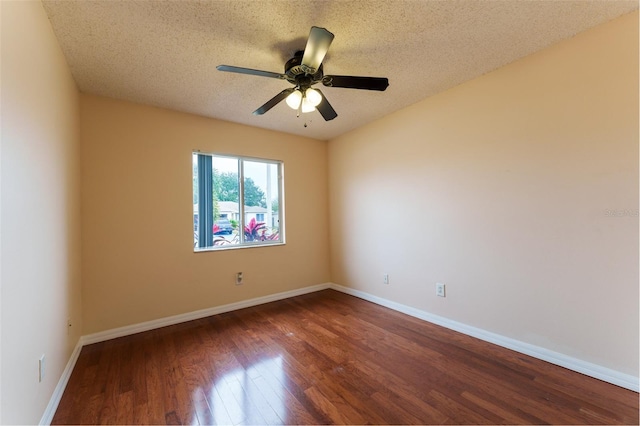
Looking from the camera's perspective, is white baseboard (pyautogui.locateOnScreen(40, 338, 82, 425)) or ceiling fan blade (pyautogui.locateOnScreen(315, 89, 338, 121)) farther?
ceiling fan blade (pyautogui.locateOnScreen(315, 89, 338, 121))

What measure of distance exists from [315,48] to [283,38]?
466 millimetres

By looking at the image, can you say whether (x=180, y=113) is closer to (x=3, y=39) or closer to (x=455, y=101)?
(x=3, y=39)

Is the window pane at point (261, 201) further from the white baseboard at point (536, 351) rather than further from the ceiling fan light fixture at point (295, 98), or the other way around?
the white baseboard at point (536, 351)

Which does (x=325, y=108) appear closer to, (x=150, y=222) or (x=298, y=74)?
(x=298, y=74)

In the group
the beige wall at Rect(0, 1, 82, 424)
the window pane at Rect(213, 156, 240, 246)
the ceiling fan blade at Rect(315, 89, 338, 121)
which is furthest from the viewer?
the window pane at Rect(213, 156, 240, 246)

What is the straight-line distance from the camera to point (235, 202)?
11.7 ft

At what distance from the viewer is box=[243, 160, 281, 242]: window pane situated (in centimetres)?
368

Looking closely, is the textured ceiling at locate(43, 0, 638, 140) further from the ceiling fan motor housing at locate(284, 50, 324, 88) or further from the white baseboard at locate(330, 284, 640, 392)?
the white baseboard at locate(330, 284, 640, 392)

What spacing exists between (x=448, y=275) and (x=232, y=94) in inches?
113

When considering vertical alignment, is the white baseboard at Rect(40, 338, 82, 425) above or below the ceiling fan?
below

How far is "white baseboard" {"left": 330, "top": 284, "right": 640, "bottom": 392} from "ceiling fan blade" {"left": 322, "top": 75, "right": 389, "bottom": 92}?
2349 mm

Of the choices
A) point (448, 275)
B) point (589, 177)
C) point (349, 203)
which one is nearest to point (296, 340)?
point (448, 275)

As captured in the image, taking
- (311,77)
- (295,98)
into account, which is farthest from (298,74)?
(295,98)

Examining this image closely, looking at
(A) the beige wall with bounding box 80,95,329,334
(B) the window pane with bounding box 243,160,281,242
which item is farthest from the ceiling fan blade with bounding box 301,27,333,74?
(B) the window pane with bounding box 243,160,281,242
